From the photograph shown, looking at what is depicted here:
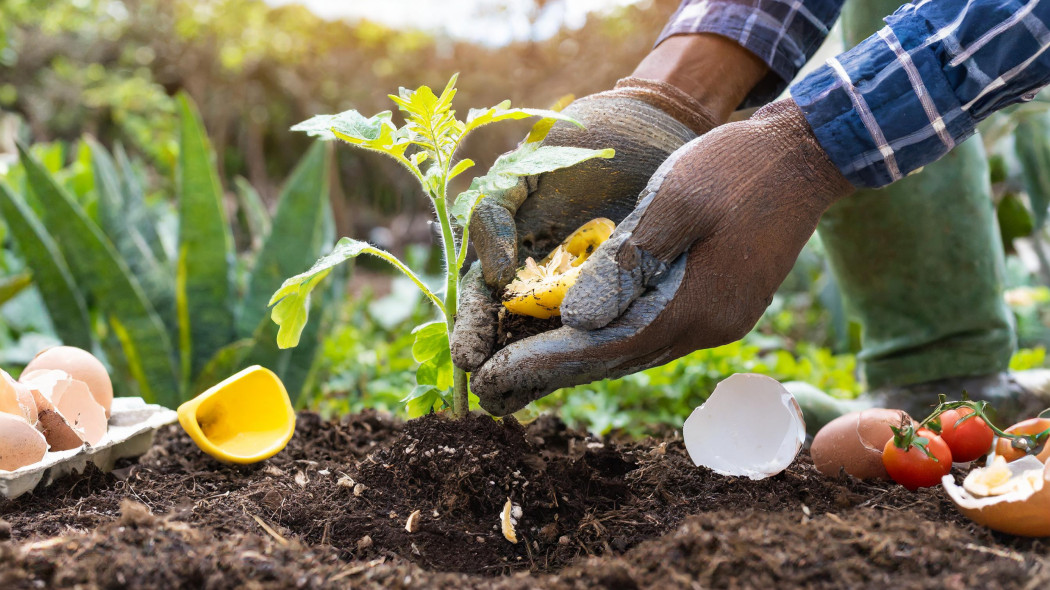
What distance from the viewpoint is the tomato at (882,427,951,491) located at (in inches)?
54.0

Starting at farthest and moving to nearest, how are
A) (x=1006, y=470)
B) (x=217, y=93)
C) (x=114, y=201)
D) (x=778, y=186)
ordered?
(x=217, y=93), (x=114, y=201), (x=778, y=186), (x=1006, y=470)

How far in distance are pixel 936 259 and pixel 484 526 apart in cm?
170

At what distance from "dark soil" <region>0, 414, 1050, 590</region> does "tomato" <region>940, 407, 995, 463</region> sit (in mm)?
176

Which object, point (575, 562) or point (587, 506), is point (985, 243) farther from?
point (575, 562)

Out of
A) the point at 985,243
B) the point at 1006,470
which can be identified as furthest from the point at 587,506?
the point at 985,243

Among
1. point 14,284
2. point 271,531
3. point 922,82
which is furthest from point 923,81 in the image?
point 14,284

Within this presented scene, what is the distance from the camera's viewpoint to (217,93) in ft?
26.3

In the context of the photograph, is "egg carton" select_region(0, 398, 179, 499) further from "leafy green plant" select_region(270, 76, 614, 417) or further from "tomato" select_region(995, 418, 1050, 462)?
"tomato" select_region(995, 418, 1050, 462)

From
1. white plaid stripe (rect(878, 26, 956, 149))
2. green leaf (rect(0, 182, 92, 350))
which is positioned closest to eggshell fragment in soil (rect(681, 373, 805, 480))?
white plaid stripe (rect(878, 26, 956, 149))

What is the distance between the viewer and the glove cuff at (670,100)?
1.80 m

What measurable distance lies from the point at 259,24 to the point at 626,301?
6.59 m

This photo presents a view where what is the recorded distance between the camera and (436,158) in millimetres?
1429

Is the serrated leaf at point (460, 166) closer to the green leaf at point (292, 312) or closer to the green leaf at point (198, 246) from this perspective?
the green leaf at point (292, 312)

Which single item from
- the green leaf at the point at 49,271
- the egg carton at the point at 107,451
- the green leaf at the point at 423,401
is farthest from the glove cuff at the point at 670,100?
the green leaf at the point at 49,271
